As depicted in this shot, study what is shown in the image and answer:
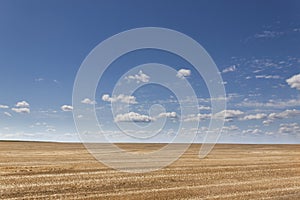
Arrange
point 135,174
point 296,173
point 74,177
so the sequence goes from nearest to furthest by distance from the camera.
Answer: point 74,177 < point 135,174 < point 296,173

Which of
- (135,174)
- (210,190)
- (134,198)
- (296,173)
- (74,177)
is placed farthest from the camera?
(296,173)

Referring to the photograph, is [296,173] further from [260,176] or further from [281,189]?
[281,189]

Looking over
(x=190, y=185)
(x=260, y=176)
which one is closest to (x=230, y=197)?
(x=190, y=185)

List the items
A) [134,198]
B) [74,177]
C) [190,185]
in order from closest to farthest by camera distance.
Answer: [134,198] → [190,185] → [74,177]

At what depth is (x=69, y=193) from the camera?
14.6 meters

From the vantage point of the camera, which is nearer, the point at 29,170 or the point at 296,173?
the point at 29,170

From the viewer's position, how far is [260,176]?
21234 mm

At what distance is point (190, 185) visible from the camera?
56.4 feet

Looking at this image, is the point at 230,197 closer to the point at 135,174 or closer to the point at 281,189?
the point at 281,189

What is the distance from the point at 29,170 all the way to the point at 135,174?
21.4ft

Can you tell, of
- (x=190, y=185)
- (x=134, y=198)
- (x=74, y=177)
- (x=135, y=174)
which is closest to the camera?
(x=134, y=198)

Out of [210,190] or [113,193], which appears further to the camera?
[210,190]

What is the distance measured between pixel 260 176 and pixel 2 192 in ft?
46.3

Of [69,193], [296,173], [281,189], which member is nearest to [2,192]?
[69,193]
